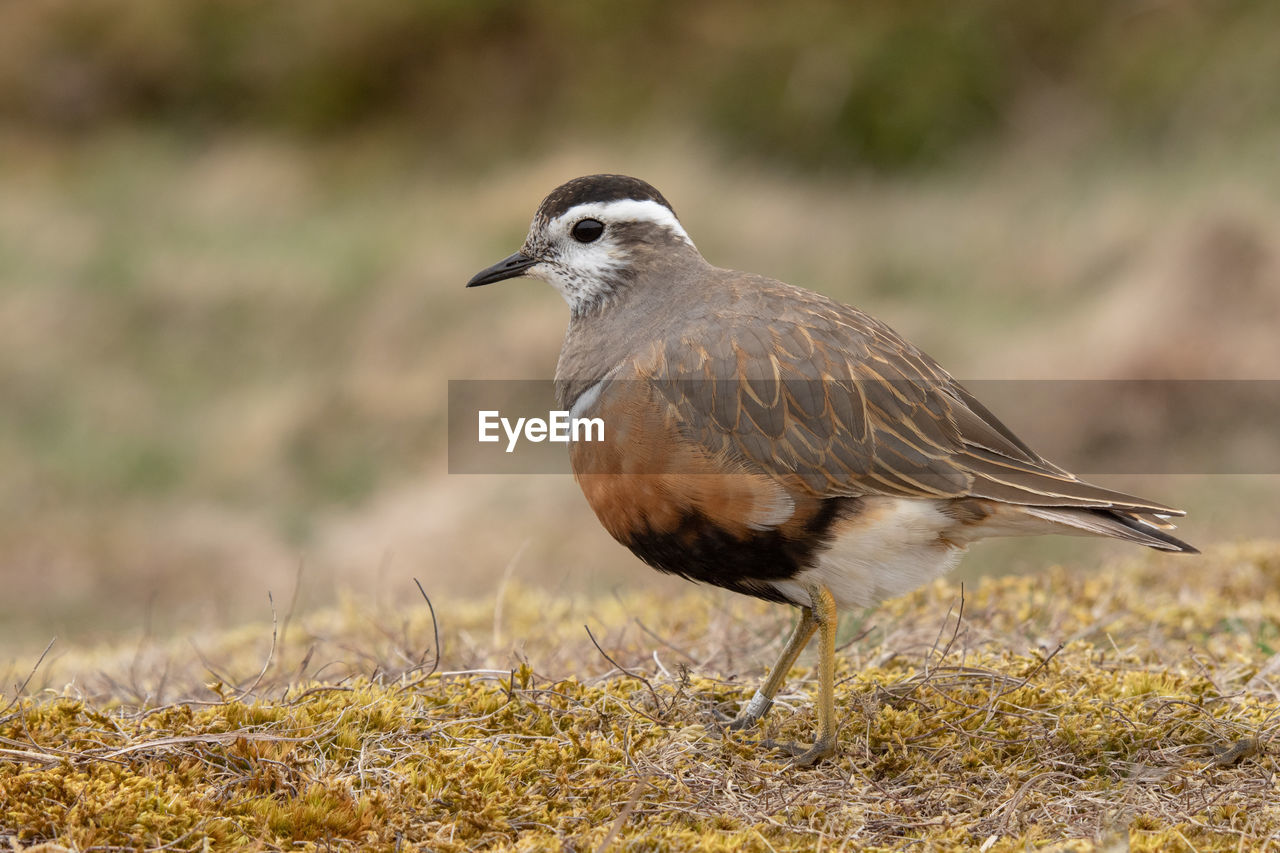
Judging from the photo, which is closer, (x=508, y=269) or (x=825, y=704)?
(x=825, y=704)

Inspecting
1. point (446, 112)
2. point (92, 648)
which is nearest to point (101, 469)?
point (92, 648)

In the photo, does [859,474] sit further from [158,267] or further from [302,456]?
[158,267]

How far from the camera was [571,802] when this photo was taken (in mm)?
4383

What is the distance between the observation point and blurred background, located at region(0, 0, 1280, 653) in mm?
13273

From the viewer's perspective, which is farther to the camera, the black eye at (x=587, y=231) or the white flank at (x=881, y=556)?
the black eye at (x=587, y=231)

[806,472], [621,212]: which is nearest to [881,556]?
[806,472]

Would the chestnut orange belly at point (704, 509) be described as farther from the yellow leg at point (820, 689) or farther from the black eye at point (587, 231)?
the black eye at point (587, 231)

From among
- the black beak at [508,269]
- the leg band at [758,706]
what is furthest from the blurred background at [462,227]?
the leg band at [758,706]

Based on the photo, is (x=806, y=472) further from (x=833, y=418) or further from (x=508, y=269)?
(x=508, y=269)

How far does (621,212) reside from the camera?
595cm

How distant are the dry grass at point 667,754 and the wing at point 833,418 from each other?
793mm

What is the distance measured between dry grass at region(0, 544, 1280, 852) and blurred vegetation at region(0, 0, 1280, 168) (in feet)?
48.1

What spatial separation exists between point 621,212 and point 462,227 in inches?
487

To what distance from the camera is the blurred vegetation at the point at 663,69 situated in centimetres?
1958
